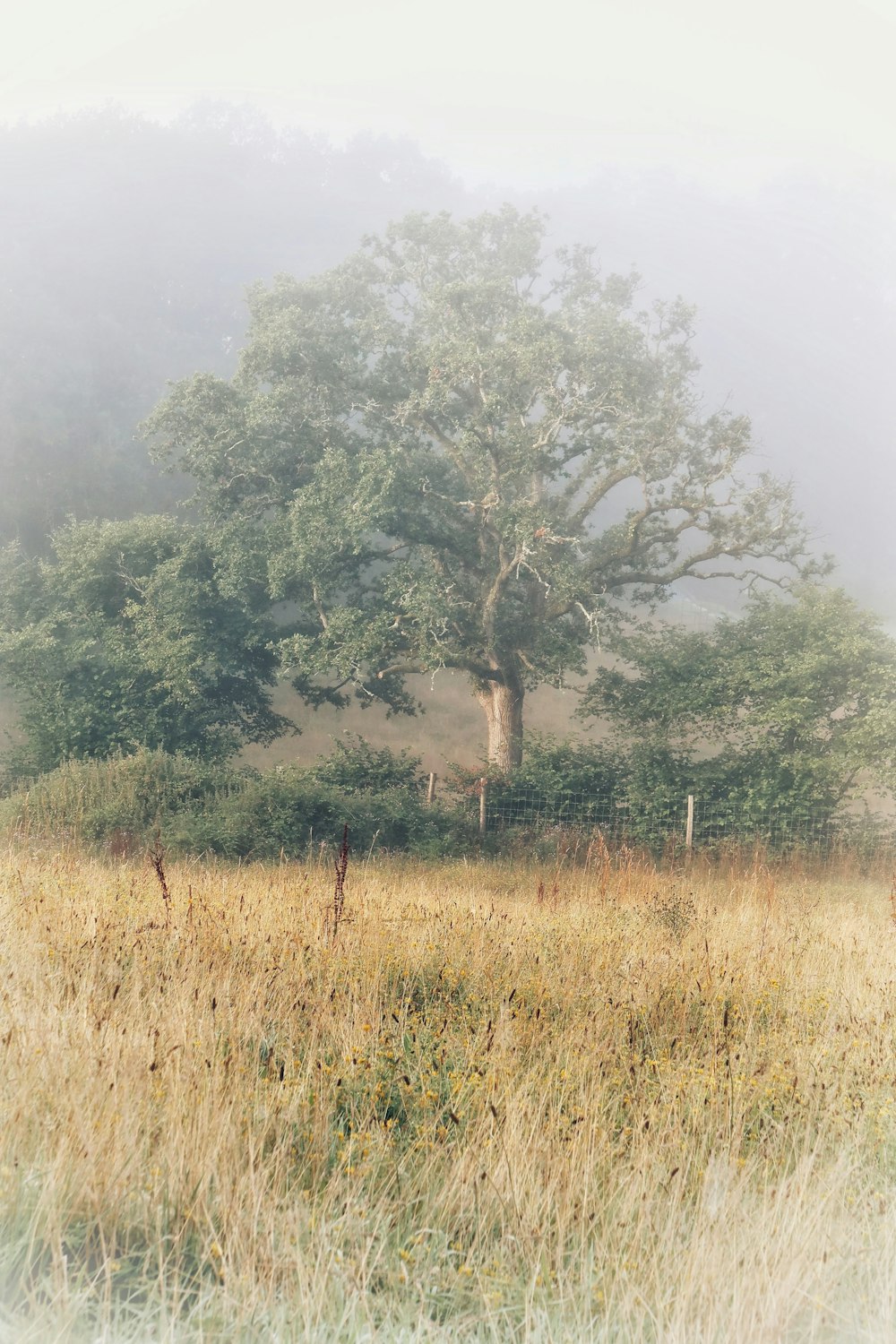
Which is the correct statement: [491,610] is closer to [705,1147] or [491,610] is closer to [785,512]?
[785,512]

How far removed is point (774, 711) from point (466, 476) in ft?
24.3

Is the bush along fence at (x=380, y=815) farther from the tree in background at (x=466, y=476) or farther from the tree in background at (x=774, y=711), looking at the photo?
the tree in background at (x=466, y=476)

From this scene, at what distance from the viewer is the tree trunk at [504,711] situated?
20422mm

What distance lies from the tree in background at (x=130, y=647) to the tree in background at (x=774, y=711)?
7.79m

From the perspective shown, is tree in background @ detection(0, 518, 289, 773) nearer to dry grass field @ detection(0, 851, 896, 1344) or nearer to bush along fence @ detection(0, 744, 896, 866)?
bush along fence @ detection(0, 744, 896, 866)

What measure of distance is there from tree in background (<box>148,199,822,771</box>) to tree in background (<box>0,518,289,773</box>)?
1.34 meters

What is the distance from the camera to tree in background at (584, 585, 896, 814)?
17.7 meters

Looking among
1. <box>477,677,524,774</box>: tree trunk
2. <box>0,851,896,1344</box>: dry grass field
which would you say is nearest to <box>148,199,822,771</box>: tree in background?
<box>477,677,524,774</box>: tree trunk

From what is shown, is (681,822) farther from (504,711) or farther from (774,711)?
(504,711)

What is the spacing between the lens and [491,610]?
19.7 metres

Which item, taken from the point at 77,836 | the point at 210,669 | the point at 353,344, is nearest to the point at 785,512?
the point at 353,344

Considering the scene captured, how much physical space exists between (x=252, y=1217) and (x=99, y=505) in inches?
1014

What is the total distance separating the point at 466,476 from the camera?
797 inches

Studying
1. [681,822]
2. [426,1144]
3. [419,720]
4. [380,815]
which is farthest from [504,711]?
[426,1144]
